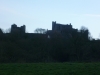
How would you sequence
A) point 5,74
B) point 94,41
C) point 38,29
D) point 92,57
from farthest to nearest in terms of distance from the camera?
1. point 38,29
2. point 94,41
3. point 92,57
4. point 5,74

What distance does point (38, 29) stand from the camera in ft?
216

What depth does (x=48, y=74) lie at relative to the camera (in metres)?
16.2

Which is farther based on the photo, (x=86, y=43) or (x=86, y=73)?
(x=86, y=43)

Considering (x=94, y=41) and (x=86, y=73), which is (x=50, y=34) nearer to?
(x=94, y=41)

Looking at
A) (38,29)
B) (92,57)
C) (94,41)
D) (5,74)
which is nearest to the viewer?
(5,74)

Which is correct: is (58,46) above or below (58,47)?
above

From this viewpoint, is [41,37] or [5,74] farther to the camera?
[41,37]

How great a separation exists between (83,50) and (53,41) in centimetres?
567

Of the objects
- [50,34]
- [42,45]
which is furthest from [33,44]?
[50,34]

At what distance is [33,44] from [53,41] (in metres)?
3.74

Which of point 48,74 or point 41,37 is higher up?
point 41,37

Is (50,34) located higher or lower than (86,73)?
higher

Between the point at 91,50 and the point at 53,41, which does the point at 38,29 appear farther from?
the point at 91,50

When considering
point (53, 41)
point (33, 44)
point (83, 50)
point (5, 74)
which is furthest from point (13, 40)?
point (5, 74)
